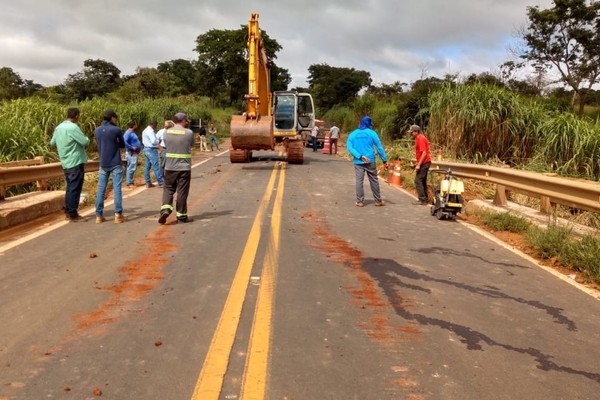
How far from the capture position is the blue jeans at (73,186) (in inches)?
338

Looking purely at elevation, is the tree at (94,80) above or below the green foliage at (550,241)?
above

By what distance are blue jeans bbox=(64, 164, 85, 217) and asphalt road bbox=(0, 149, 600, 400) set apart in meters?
0.70

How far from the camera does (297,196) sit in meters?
11.8

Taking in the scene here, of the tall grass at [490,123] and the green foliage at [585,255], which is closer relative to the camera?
the green foliage at [585,255]

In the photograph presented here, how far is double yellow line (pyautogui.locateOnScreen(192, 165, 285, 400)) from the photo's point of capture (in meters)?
3.17

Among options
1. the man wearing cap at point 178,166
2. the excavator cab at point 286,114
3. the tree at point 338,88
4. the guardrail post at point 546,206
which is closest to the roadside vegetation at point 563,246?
the guardrail post at point 546,206

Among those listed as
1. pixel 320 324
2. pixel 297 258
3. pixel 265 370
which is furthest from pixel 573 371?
pixel 297 258

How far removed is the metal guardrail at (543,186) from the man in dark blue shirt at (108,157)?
23.3ft

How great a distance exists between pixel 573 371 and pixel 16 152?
12.4m

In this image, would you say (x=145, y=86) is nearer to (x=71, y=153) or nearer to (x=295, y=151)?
(x=295, y=151)

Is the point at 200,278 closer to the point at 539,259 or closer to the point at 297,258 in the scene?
the point at 297,258

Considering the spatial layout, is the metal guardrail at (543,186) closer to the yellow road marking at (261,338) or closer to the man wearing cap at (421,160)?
the man wearing cap at (421,160)

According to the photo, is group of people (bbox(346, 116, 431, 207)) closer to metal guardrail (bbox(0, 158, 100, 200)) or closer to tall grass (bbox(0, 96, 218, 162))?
metal guardrail (bbox(0, 158, 100, 200))

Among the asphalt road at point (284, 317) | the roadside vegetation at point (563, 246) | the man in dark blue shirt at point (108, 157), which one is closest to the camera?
the asphalt road at point (284, 317)
